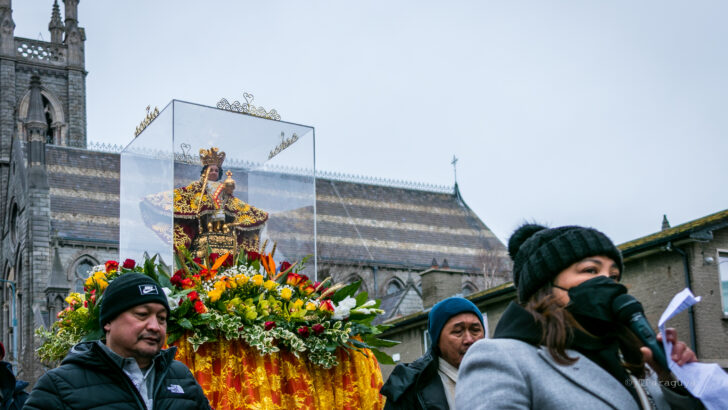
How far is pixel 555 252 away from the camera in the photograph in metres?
2.74

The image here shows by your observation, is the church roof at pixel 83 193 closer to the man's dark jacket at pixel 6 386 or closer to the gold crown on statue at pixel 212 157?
the gold crown on statue at pixel 212 157

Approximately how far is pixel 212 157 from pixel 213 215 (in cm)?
66

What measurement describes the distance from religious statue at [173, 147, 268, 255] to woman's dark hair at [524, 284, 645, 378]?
17.9 feet

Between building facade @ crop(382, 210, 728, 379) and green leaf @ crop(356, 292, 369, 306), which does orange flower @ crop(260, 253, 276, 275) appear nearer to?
green leaf @ crop(356, 292, 369, 306)

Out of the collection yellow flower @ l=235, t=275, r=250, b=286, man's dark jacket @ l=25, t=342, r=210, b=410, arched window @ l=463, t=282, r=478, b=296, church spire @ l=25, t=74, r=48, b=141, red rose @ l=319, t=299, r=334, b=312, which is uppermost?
church spire @ l=25, t=74, r=48, b=141

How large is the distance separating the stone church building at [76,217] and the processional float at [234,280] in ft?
108

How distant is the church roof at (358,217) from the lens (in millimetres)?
47844

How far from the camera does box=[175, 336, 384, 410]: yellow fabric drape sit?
19.8 ft

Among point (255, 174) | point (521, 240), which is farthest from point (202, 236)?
point (521, 240)

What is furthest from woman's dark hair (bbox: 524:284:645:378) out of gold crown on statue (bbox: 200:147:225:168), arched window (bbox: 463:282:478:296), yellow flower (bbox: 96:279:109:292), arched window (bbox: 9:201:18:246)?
arched window (bbox: 463:282:478:296)

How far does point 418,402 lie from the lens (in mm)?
4852

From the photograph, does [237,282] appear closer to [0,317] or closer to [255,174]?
[255,174]

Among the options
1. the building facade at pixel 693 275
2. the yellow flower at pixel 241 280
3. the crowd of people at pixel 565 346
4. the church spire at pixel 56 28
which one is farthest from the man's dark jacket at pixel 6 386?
the church spire at pixel 56 28

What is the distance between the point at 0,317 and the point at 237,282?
159ft
